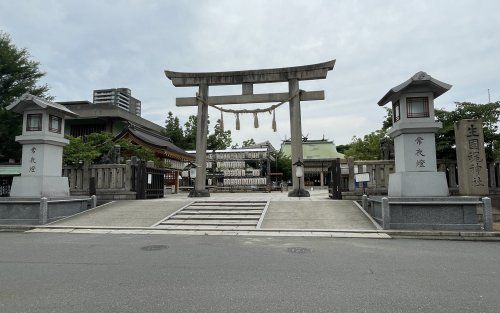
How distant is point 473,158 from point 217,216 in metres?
9.61

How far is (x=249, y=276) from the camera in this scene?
5.57 meters

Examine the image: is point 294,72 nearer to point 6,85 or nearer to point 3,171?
point 3,171

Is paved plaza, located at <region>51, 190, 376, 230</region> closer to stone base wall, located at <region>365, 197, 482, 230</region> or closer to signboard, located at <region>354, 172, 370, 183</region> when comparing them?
stone base wall, located at <region>365, 197, 482, 230</region>

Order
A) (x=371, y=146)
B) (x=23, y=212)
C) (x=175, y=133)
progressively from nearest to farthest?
(x=23, y=212), (x=371, y=146), (x=175, y=133)

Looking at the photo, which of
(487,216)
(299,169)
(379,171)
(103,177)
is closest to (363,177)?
(379,171)

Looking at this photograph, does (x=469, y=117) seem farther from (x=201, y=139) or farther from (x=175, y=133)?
(x=175, y=133)

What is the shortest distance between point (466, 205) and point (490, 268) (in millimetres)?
4423

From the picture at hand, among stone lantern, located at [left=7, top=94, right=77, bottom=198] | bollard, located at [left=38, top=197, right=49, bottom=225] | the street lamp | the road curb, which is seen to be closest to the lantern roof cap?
the road curb

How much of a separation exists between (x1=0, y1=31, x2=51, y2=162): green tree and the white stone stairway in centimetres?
1530

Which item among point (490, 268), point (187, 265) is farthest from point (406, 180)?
point (187, 265)

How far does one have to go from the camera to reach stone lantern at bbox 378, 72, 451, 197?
1074 cm

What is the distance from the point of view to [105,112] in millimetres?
31234

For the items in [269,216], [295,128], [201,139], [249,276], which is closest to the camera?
[249,276]

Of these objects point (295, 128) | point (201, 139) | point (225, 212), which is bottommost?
point (225, 212)
